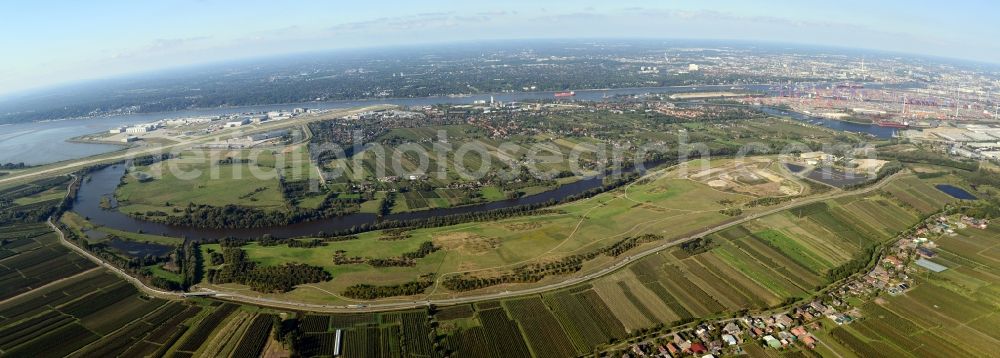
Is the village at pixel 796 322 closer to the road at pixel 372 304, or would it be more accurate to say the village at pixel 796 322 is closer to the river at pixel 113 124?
the road at pixel 372 304

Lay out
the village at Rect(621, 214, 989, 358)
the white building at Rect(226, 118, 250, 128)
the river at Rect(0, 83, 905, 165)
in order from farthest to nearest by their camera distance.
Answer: the white building at Rect(226, 118, 250, 128) → the river at Rect(0, 83, 905, 165) → the village at Rect(621, 214, 989, 358)

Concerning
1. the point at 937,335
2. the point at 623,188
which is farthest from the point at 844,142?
the point at 937,335

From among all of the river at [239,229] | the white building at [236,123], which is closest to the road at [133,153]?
the white building at [236,123]

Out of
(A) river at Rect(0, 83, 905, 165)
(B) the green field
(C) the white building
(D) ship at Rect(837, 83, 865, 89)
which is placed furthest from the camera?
(D) ship at Rect(837, 83, 865, 89)

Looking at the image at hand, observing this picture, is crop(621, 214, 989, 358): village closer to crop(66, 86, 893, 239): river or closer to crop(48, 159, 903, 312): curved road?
crop(48, 159, 903, 312): curved road

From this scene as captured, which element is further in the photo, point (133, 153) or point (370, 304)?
point (133, 153)

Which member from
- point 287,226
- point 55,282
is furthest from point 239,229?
point 55,282

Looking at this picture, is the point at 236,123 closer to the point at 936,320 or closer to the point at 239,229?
the point at 239,229

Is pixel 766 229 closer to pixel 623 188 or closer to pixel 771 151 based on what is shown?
pixel 623 188

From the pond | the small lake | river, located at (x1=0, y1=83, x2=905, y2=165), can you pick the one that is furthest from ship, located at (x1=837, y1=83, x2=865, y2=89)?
the pond
